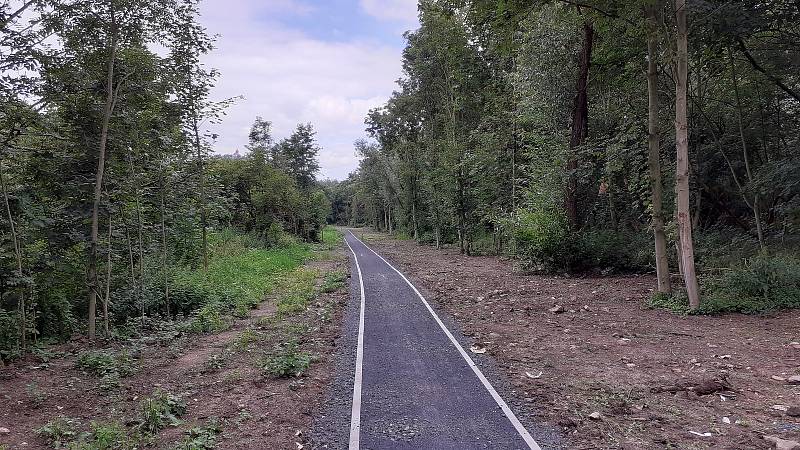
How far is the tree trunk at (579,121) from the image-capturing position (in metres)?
15.8

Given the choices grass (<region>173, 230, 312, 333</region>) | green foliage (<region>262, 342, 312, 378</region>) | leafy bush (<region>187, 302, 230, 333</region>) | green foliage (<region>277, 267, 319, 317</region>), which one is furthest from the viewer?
green foliage (<region>277, 267, 319, 317</region>)

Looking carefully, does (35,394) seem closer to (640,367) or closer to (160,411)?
(160,411)

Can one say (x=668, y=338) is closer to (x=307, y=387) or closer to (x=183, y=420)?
(x=307, y=387)

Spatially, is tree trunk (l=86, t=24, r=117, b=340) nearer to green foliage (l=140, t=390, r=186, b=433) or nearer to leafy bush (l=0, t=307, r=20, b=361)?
leafy bush (l=0, t=307, r=20, b=361)

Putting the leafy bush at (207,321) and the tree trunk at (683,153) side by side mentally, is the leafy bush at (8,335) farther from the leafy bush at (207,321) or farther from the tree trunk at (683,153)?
the tree trunk at (683,153)

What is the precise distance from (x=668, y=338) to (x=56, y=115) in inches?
459

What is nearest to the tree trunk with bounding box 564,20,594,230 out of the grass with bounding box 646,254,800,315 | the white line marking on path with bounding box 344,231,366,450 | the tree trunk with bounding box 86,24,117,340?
the grass with bounding box 646,254,800,315

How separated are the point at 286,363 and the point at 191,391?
1361mm

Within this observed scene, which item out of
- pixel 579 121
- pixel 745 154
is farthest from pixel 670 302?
pixel 579 121

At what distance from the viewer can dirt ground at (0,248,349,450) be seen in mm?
5207

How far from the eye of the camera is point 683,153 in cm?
1007

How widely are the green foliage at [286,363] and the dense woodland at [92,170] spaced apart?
3.87 meters

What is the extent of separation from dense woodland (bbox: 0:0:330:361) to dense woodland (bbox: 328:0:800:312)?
21.6 feet

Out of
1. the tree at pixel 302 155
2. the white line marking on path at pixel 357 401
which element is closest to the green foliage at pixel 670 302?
the white line marking on path at pixel 357 401
